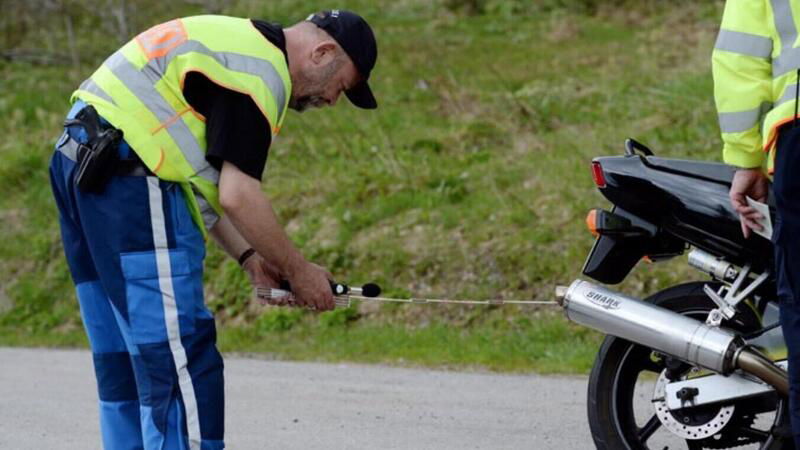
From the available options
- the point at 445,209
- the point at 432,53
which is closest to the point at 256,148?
the point at 445,209

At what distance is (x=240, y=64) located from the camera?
410 cm

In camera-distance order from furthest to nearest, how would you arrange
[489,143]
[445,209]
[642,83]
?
1. [642,83]
2. [489,143]
3. [445,209]

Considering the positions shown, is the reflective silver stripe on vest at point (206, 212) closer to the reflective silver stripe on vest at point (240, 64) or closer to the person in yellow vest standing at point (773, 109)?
the reflective silver stripe on vest at point (240, 64)

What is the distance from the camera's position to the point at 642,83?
12250mm

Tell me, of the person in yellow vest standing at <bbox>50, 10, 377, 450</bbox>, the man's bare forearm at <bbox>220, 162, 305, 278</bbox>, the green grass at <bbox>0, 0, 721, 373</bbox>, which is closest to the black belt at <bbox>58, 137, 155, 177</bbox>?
the person in yellow vest standing at <bbox>50, 10, 377, 450</bbox>

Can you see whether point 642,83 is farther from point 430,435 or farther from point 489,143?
point 430,435

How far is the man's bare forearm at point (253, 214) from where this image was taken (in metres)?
4.07

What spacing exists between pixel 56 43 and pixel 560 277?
1073cm

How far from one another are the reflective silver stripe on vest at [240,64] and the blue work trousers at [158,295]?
0.94 feet

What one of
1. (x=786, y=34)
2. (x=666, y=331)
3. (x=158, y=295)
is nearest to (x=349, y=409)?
(x=666, y=331)

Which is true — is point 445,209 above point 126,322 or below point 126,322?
below

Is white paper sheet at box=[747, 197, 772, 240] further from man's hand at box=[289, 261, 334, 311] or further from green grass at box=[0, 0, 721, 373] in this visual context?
green grass at box=[0, 0, 721, 373]

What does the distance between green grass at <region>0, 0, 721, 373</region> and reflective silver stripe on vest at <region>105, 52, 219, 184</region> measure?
12.8ft

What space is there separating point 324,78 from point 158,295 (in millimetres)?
847
